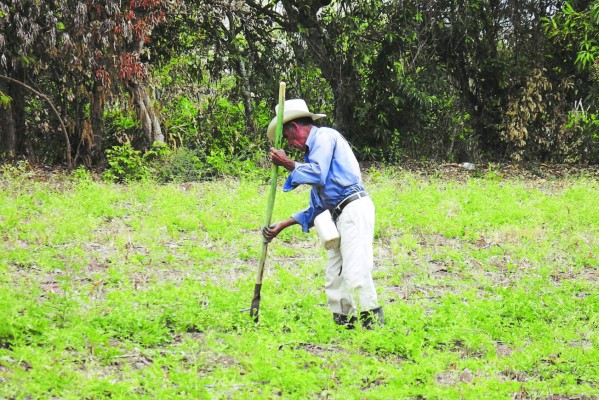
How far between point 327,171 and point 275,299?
1.40 m

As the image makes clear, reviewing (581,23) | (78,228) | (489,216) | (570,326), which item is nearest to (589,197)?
(489,216)

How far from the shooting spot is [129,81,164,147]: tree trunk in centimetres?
1277

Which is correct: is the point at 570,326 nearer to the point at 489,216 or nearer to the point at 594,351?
the point at 594,351

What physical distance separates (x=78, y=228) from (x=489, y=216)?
5.10m

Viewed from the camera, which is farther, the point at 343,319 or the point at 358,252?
the point at 343,319

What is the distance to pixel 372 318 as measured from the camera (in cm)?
566

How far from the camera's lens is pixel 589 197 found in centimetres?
1134

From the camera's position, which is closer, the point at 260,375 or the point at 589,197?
the point at 260,375

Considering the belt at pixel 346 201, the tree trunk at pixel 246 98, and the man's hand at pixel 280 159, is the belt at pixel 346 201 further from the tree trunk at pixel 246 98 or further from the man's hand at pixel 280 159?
the tree trunk at pixel 246 98

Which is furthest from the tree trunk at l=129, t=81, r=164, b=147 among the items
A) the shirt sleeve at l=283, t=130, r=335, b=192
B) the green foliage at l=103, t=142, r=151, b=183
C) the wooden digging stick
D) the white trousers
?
the white trousers

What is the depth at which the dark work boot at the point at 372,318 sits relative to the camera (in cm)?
566

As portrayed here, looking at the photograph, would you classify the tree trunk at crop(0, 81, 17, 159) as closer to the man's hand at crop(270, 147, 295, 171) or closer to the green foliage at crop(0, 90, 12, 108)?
the green foliage at crop(0, 90, 12, 108)

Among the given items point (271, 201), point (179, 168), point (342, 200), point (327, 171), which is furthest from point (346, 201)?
point (179, 168)

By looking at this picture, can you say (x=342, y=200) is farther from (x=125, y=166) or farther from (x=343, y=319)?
(x=125, y=166)
